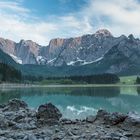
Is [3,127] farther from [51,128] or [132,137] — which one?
[132,137]

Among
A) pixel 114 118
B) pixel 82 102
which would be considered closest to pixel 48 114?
pixel 114 118

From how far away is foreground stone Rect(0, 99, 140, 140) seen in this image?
1981 centimetres

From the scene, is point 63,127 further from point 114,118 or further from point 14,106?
point 14,106

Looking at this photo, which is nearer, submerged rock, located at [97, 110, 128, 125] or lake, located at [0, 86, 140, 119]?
submerged rock, located at [97, 110, 128, 125]

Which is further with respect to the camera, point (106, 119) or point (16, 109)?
point (16, 109)

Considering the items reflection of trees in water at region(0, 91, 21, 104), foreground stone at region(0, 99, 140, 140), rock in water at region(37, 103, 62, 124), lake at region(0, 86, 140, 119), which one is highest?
rock in water at region(37, 103, 62, 124)

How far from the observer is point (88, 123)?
83.2ft

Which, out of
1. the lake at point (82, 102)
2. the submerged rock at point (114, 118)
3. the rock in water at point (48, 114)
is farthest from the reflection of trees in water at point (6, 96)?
the submerged rock at point (114, 118)

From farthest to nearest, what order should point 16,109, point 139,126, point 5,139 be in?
point 16,109 → point 139,126 → point 5,139

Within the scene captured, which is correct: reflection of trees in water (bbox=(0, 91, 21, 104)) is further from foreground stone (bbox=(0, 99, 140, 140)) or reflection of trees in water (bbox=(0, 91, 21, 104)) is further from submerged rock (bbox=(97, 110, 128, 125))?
submerged rock (bbox=(97, 110, 128, 125))

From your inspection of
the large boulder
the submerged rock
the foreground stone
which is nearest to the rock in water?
the foreground stone

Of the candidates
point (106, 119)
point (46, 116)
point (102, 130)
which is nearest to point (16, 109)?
point (46, 116)

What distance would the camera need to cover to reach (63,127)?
909 inches

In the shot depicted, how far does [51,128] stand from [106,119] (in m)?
4.27
